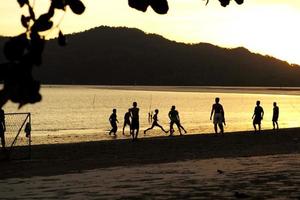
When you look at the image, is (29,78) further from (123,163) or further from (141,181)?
(123,163)

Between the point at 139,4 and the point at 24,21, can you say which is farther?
the point at 139,4

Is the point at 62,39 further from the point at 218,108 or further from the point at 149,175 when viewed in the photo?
the point at 218,108

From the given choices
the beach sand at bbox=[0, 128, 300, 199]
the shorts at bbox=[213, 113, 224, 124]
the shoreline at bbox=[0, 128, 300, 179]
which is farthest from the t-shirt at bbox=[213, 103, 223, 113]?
the beach sand at bbox=[0, 128, 300, 199]

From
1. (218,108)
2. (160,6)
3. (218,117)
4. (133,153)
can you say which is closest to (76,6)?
(160,6)

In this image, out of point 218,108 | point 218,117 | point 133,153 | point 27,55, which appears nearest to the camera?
point 27,55

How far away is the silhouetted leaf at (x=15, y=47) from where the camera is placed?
2967mm

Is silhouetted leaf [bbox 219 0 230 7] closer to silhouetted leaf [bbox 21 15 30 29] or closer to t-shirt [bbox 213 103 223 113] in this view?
silhouetted leaf [bbox 21 15 30 29]

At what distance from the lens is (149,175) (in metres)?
13.4

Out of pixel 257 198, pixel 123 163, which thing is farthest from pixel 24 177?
pixel 257 198

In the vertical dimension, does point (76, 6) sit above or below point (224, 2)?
below

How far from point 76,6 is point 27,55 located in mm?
573

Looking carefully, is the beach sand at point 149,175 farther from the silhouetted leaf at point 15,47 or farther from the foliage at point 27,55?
the silhouetted leaf at point 15,47

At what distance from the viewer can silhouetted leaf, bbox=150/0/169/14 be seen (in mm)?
3574

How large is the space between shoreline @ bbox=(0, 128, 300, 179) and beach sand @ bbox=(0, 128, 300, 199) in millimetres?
22
